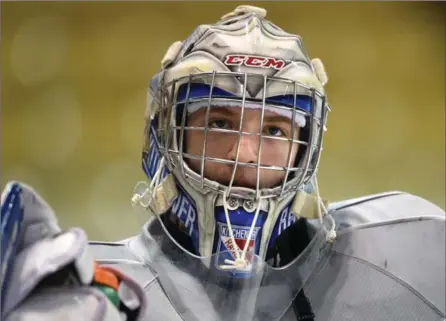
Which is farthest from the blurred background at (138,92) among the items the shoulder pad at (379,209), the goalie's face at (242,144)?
the goalie's face at (242,144)

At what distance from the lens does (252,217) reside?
0.87 meters

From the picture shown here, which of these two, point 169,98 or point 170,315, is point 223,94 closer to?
point 169,98

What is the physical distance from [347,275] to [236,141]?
30 centimetres

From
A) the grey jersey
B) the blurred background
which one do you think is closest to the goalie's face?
the grey jersey

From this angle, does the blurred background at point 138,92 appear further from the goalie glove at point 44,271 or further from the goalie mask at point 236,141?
the goalie glove at point 44,271

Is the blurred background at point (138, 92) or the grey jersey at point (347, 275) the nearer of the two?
the grey jersey at point (347, 275)

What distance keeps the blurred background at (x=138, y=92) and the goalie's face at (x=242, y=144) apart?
13.1 inches

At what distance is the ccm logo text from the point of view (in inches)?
A: 35.1

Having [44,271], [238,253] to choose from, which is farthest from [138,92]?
[44,271]

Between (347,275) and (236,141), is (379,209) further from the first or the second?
(236,141)

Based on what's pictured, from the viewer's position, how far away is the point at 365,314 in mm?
904

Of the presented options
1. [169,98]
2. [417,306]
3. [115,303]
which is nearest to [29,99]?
[169,98]

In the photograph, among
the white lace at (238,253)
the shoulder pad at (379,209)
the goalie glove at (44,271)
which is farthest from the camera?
the shoulder pad at (379,209)

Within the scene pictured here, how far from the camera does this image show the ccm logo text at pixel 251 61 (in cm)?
89
